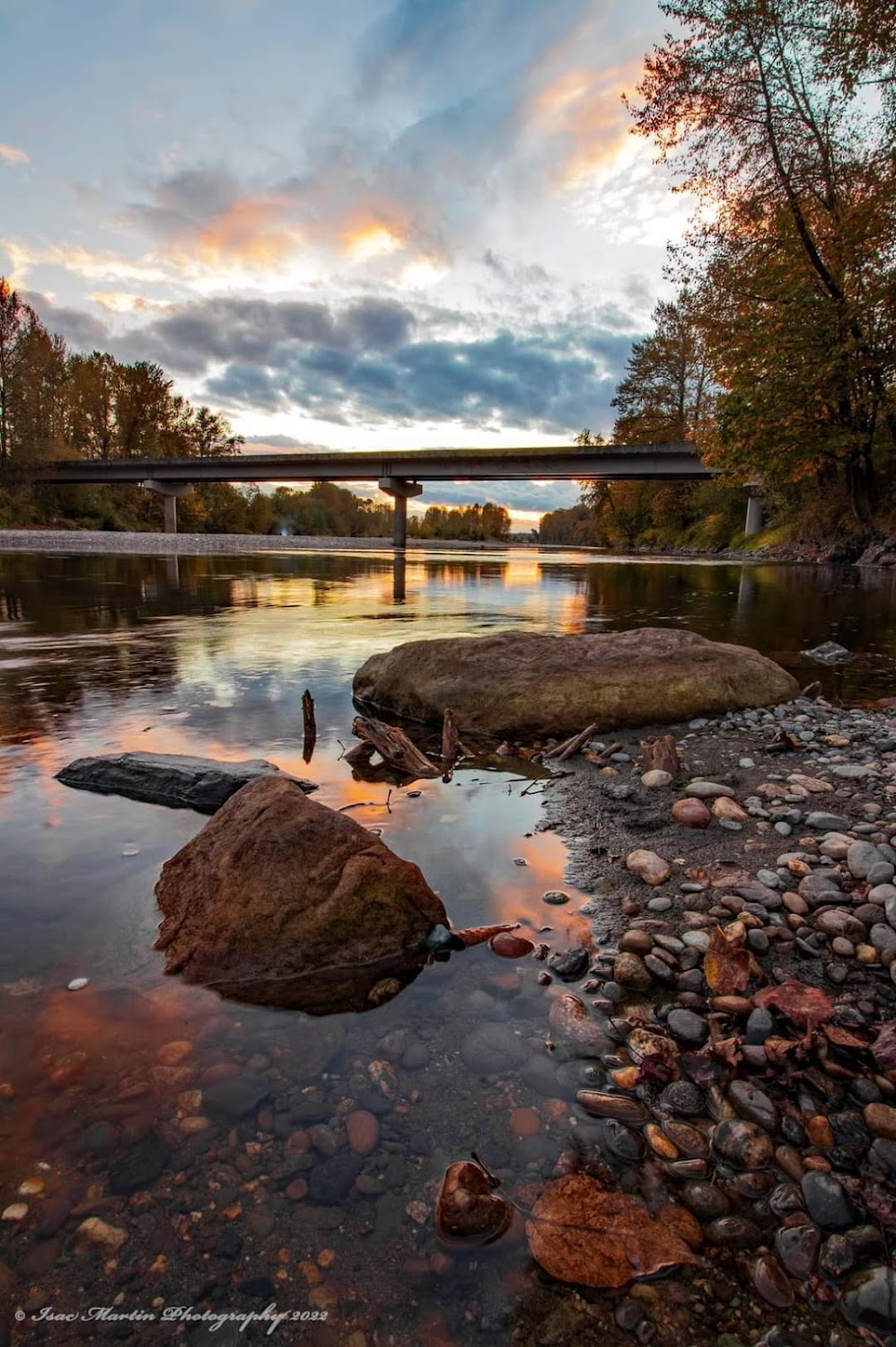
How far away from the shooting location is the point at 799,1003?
260 cm

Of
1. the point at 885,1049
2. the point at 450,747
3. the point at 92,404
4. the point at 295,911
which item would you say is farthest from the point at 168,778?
the point at 92,404

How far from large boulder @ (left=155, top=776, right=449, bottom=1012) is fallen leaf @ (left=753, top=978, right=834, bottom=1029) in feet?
4.85

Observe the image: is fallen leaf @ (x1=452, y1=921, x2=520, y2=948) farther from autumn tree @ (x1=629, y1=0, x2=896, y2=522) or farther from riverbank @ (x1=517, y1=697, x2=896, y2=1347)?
autumn tree @ (x1=629, y1=0, x2=896, y2=522)

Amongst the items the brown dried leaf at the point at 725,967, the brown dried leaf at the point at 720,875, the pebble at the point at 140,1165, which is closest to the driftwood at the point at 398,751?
the brown dried leaf at the point at 720,875

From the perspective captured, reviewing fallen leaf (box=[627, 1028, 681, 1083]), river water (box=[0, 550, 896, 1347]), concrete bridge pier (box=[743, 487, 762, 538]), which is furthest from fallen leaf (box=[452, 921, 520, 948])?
concrete bridge pier (box=[743, 487, 762, 538])

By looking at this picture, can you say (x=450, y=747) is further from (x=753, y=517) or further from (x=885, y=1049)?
(x=753, y=517)

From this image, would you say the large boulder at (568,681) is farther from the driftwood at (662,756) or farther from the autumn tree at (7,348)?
the autumn tree at (7,348)

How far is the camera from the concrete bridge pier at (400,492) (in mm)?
59875

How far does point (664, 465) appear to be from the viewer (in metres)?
50.1

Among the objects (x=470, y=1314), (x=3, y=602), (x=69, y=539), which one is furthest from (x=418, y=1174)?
(x=69, y=539)

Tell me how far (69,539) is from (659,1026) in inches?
2504

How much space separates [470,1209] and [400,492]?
62.5 meters

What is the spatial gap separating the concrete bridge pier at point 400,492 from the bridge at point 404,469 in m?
0.08

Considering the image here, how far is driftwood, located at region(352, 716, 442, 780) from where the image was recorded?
218 inches
